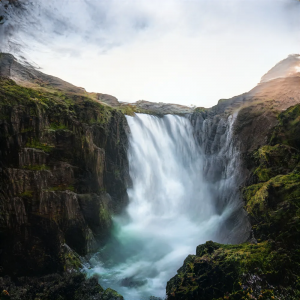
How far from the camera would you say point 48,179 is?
12859 mm

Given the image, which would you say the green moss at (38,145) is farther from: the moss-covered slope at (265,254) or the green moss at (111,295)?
the moss-covered slope at (265,254)

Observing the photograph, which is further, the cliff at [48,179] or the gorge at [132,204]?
the cliff at [48,179]

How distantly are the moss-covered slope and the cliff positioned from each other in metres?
6.56

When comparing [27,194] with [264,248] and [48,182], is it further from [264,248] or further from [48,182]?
[264,248]

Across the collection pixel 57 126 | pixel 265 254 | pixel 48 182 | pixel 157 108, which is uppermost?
pixel 157 108

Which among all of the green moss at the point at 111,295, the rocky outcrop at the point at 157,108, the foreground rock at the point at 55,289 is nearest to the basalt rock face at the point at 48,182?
the foreground rock at the point at 55,289

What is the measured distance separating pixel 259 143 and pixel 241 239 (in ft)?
22.7

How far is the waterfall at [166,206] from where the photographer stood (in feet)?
45.3

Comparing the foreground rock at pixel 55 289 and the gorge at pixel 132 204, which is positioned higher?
the gorge at pixel 132 204

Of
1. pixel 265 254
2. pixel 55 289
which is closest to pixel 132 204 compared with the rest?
pixel 55 289

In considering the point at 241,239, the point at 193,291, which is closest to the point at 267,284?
the point at 193,291

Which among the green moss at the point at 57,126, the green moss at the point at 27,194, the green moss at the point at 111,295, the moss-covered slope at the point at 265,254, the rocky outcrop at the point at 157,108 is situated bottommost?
the green moss at the point at 111,295

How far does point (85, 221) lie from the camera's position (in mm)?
14672

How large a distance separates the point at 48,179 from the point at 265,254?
11.4m
